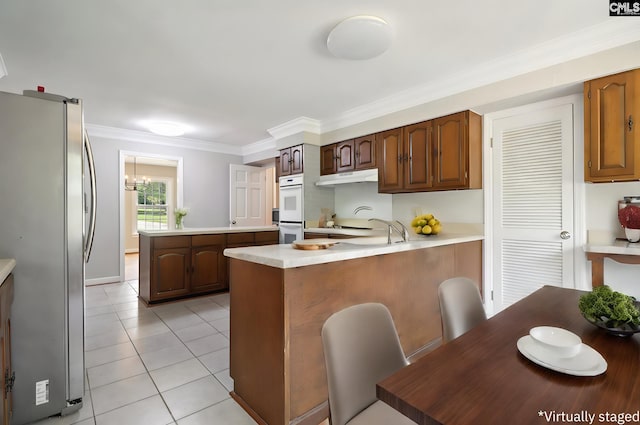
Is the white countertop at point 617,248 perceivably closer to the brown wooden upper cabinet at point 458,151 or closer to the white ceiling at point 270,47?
the brown wooden upper cabinet at point 458,151

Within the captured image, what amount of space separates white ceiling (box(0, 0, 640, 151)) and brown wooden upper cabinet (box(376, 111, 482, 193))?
1.23ft

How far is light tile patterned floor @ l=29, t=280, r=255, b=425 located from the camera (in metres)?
1.77

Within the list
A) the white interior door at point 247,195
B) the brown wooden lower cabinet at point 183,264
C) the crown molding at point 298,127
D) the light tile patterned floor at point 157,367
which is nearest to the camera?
the light tile patterned floor at point 157,367

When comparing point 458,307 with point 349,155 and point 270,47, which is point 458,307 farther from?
point 349,155

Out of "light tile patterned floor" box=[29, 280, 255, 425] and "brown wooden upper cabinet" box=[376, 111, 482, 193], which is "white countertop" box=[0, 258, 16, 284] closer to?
"light tile patterned floor" box=[29, 280, 255, 425]

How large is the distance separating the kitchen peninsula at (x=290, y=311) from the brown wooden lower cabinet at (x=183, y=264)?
2.35m

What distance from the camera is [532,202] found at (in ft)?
9.40

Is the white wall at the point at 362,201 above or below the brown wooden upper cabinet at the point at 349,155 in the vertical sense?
below

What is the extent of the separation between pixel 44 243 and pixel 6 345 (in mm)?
497

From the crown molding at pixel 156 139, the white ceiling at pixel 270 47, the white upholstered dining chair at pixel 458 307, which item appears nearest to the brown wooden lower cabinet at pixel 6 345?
the white ceiling at pixel 270 47

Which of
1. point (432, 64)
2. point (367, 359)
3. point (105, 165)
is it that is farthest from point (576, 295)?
point (105, 165)

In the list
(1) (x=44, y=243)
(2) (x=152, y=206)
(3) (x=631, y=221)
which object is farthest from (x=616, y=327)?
(2) (x=152, y=206)

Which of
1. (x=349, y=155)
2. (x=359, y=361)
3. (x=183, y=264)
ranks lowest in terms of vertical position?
(x=183, y=264)

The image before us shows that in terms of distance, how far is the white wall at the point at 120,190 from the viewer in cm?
483
